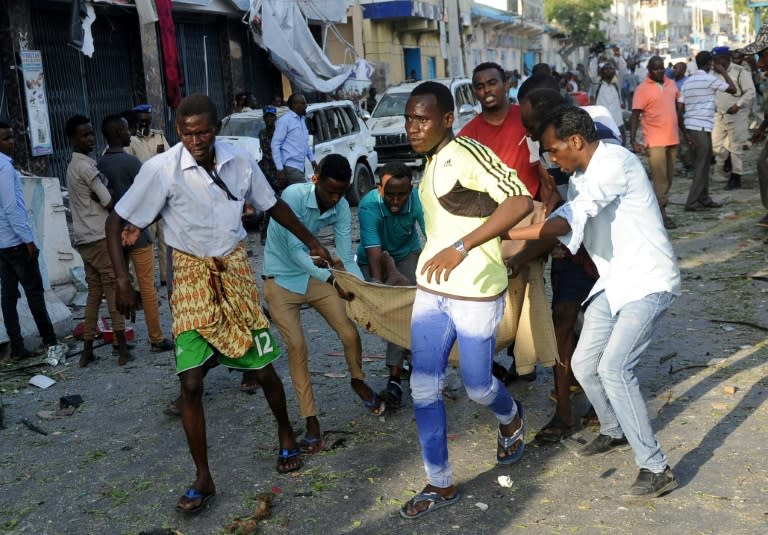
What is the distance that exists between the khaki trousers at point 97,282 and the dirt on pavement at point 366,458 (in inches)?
12.5

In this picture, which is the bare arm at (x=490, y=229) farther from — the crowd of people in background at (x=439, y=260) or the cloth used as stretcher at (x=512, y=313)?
the cloth used as stretcher at (x=512, y=313)

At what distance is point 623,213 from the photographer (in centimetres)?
415

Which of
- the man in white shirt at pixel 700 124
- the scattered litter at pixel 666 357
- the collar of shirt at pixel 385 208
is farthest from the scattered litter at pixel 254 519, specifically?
the man in white shirt at pixel 700 124

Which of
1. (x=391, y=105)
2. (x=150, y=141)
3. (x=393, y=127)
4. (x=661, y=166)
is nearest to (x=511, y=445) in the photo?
(x=150, y=141)

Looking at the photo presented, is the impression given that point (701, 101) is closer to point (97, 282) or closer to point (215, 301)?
point (97, 282)

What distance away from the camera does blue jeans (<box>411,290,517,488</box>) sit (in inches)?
163

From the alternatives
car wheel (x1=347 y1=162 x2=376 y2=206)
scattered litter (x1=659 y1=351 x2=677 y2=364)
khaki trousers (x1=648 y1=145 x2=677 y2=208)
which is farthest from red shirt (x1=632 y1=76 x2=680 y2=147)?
scattered litter (x1=659 y1=351 x2=677 y2=364)

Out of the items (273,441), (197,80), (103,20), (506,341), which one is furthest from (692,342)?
(197,80)

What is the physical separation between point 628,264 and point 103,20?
1407 cm

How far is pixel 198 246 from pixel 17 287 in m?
3.67

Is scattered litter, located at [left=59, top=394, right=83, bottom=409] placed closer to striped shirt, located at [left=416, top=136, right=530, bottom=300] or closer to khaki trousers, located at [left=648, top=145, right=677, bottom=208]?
striped shirt, located at [left=416, top=136, right=530, bottom=300]

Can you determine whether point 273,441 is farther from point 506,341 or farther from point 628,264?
point 628,264

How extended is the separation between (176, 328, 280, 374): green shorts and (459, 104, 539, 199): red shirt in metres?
1.73

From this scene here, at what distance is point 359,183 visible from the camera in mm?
15461
